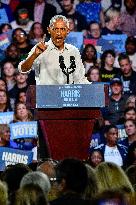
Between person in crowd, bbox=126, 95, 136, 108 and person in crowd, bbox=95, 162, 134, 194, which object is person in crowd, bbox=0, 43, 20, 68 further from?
person in crowd, bbox=95, 162, 134, 194

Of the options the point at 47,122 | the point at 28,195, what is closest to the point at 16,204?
the point at 28,195

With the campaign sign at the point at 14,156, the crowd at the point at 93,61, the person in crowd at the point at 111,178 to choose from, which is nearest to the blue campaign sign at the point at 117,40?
the crowd at the point at 93,61

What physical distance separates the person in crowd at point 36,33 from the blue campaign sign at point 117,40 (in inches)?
32.3

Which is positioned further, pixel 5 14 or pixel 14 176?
pixel 5 14

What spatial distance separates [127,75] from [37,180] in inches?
210

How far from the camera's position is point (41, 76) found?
678cm

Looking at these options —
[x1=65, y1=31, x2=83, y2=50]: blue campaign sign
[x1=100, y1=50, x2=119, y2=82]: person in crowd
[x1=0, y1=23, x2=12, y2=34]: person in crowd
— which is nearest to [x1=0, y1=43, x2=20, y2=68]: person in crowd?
[x1=0, y1=23, x2=12, y2=34]: person in crowd

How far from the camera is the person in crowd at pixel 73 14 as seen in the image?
35.6ft

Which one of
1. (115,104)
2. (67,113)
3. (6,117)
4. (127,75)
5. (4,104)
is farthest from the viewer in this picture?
(127,75)

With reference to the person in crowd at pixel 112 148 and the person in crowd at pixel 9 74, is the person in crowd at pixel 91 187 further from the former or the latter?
the person in crowd at pixel 9 74

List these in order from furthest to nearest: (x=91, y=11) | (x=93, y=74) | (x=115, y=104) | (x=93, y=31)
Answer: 1. (x=91, y=11)
2. (x=93, y=31)
3. (x=93, y=74)
4. (x=115, y=104)

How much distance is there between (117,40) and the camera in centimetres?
1069

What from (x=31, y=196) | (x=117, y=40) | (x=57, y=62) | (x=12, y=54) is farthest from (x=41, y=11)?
(x=31, y=196)

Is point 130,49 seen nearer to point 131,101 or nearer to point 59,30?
point 131,101
